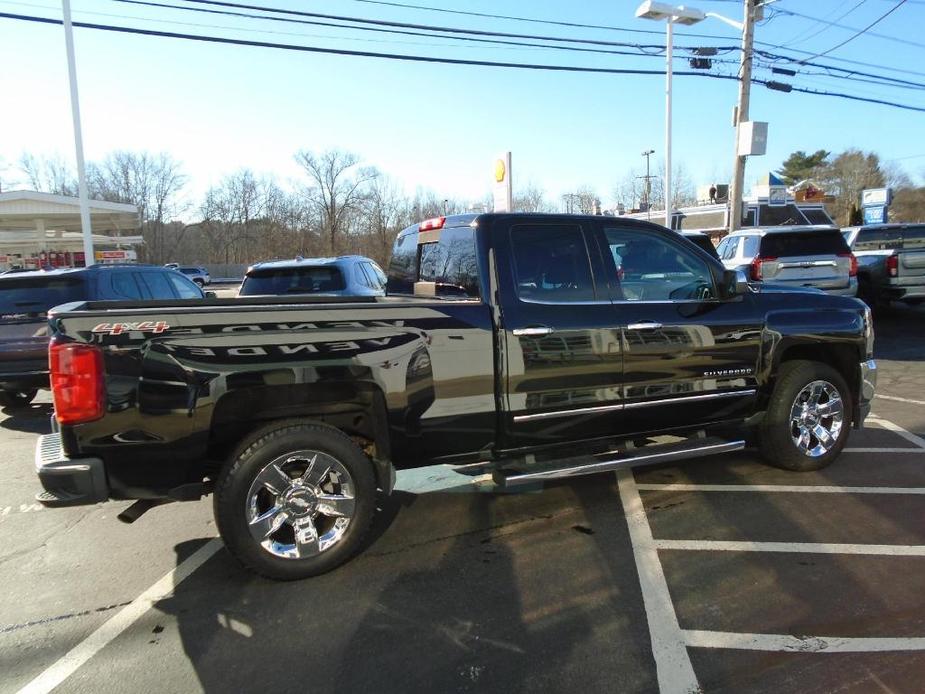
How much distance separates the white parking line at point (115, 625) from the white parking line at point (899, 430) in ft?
19.7

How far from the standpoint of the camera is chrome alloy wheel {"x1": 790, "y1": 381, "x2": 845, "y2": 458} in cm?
493

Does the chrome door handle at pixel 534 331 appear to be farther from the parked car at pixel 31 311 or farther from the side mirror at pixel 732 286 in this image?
the parked car at pixel 31 311

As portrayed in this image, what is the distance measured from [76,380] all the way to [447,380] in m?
1.90

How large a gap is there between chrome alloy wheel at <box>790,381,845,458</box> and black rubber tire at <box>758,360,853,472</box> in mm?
42

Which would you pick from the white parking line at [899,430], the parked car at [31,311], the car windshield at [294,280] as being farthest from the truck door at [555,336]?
the car windshield at [294,280]

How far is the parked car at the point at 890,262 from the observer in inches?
478

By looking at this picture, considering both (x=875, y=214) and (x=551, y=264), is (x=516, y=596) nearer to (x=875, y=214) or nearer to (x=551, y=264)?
(x=551, y=264)

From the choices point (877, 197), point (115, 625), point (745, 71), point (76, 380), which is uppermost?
point (745, 71)

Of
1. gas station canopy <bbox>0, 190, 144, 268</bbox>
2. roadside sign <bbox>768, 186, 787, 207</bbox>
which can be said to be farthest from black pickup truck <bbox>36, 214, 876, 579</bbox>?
gas station canopy <bbox>0, 190, 144, 268</bbox>

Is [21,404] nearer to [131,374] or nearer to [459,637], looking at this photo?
[131,374]

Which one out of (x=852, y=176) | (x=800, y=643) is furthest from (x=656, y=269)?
(x=852, y=176)

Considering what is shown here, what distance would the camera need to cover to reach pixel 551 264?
4125 millimetres

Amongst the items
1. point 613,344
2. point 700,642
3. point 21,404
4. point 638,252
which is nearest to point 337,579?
point 700,642

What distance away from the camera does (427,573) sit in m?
3.55
